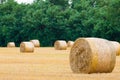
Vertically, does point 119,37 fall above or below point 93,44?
below

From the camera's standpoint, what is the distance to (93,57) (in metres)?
15.3

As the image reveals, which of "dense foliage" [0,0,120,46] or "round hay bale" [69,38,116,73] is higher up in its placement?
"round hay bale" [69,38,116,73]

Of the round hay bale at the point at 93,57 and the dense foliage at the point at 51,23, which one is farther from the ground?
the round hay bale at the point at 93,57

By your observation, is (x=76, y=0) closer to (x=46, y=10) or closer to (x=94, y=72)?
(x=46, y=10)

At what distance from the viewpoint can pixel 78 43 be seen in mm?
16812

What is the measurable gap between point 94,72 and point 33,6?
178 ft

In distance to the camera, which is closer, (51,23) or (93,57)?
(93,57)

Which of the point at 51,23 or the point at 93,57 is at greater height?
the point at 93,57

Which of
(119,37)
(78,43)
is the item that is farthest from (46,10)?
(78,43)

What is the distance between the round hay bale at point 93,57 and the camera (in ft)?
49.9

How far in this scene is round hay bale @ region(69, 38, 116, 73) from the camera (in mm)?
15211

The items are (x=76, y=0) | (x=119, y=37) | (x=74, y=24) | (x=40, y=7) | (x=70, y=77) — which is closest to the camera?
(x=70, y=77)

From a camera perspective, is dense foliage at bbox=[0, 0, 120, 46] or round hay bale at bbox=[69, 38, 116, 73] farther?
dense foliage at bbox=[0, 0, 120, 46]

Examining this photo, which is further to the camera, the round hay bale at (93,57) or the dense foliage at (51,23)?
the dense foliage at (51,23)
